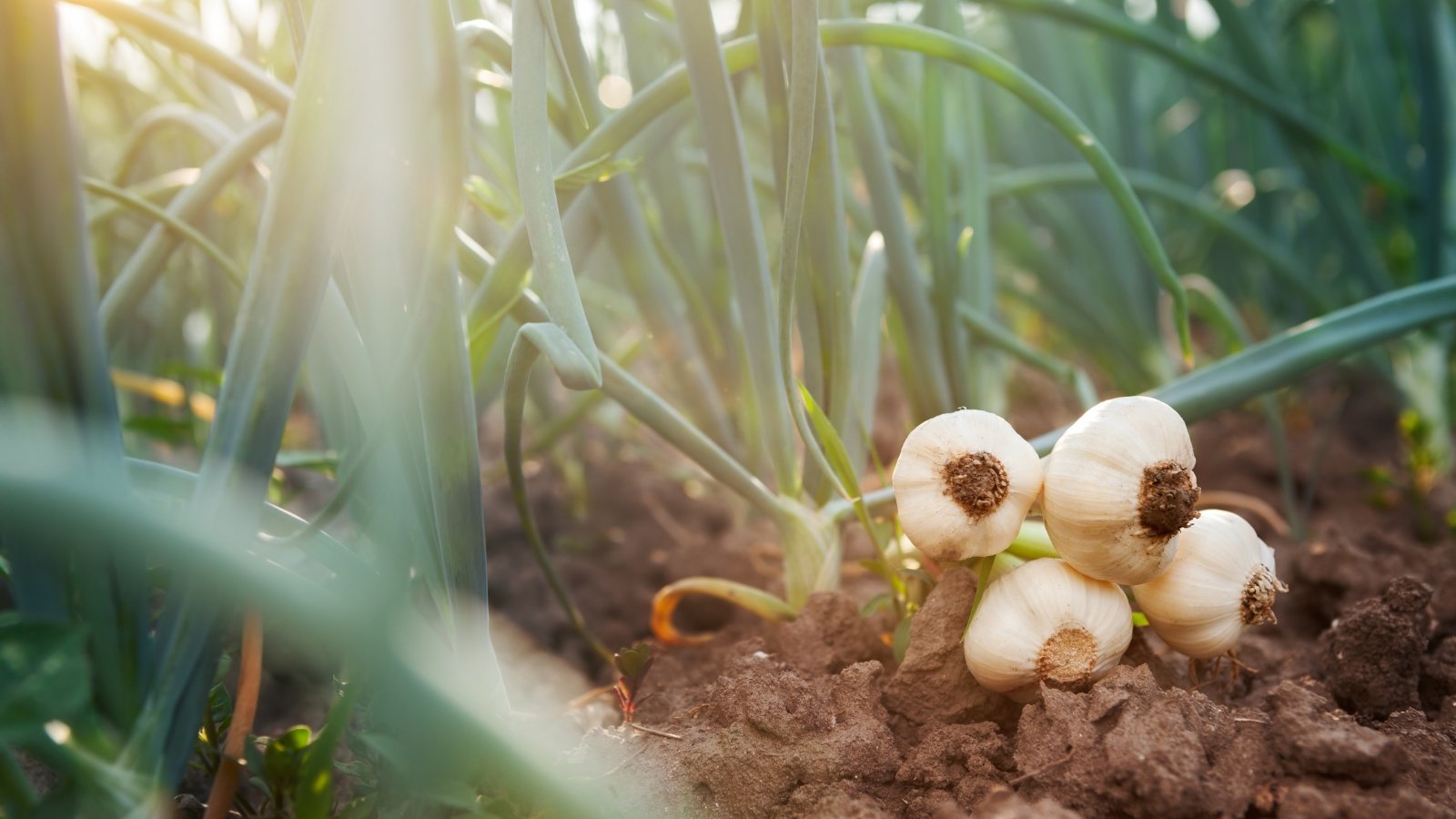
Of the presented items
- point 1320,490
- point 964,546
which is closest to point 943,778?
point 964,546

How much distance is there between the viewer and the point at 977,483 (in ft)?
1.91

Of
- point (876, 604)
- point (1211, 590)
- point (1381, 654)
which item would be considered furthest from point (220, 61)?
point (1381, 654)

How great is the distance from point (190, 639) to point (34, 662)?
0.09 m

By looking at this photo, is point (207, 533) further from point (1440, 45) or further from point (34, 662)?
point (1440, 45)

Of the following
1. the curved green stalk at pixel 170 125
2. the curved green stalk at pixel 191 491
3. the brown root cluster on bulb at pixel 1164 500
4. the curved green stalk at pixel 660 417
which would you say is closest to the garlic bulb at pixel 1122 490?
the brown root cluster on bulb at pixel 1164 500

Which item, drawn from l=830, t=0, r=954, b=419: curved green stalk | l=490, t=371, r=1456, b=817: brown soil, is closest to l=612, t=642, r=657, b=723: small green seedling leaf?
l=490, t=371, r=1456, b=817: brown soil

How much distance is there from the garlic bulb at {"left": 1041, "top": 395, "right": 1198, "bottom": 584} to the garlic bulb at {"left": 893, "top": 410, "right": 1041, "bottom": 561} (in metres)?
0.02

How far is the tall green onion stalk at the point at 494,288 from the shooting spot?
1.35 feet

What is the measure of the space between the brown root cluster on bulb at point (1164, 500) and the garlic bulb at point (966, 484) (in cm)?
6

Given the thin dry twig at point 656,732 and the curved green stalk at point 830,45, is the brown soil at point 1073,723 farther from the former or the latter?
the curved green stalk at point 830,45

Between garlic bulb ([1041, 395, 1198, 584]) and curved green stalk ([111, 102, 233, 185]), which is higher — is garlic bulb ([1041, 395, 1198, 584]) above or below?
below

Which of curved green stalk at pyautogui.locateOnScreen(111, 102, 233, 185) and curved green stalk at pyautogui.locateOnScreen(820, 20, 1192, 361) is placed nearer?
curved green stalk at pyautogui.locateOnScreen(820, 20, 1192, 361)

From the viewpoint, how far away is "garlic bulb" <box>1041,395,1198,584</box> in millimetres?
562

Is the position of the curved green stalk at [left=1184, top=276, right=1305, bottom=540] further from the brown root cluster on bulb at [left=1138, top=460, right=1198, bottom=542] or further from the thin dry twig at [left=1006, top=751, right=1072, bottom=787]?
the thin dry twig at [left=1006, top=751, right=1072, bottom=787]
